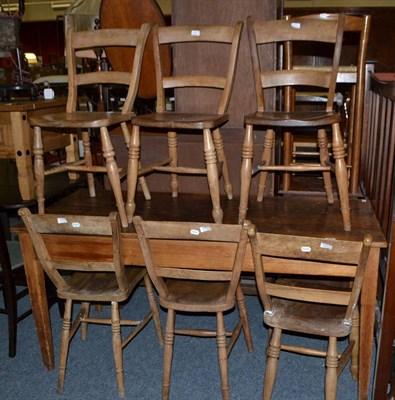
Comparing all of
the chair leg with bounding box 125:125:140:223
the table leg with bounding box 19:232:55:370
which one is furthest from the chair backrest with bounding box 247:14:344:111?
the table leg with bounding box 19:232:55:370

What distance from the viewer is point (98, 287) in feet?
7.57

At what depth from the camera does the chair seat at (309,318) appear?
1.94 metres

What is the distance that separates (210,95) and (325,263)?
1.31 m

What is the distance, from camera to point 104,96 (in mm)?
3613

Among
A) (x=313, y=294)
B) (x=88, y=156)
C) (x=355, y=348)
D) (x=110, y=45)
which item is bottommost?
(x=355, y=348)

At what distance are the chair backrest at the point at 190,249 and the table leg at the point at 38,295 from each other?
1.96 ft

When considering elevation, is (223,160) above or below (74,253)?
above

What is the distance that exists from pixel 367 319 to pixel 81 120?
1.52 meters

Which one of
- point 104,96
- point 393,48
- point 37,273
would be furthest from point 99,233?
point 393,48

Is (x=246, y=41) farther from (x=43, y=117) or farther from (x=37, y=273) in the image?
(x=37, y=273)

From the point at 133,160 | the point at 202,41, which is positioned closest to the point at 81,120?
the point at 133,160

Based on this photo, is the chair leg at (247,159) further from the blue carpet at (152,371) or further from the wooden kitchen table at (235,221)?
the blue carpet at (152,371)

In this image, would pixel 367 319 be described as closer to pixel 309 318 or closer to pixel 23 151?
pixel 309 318

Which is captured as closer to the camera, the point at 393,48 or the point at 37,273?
the point at 37,273
